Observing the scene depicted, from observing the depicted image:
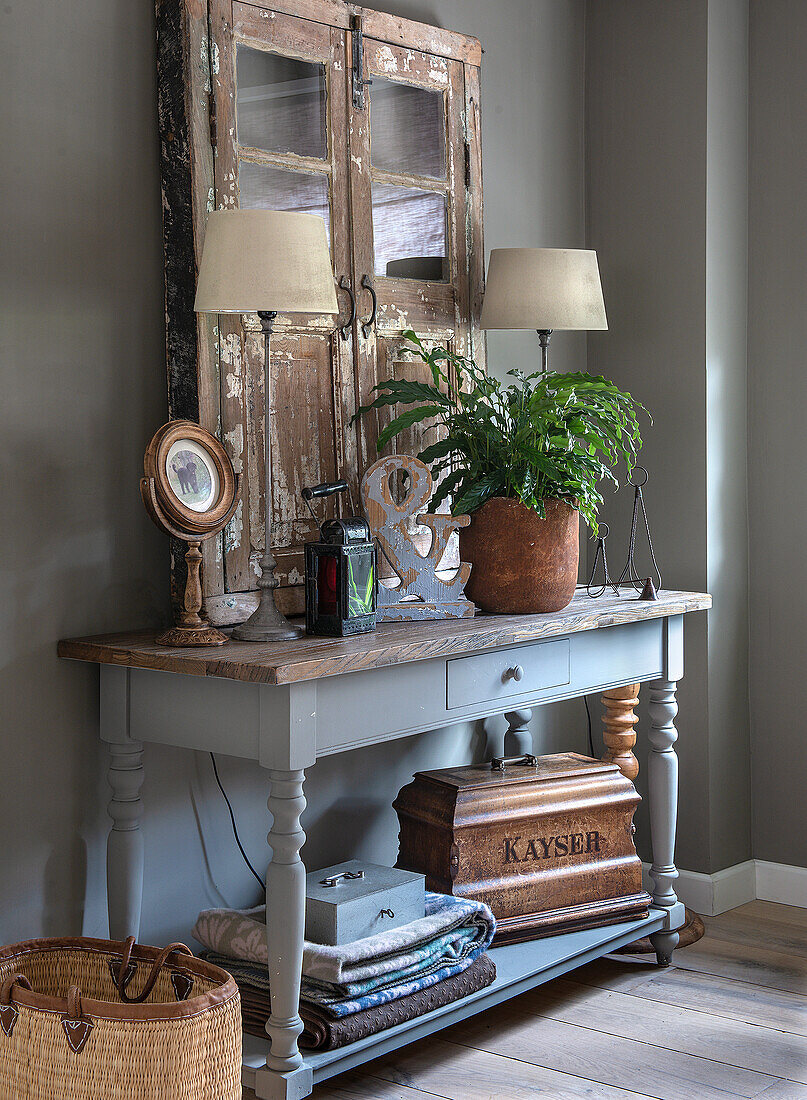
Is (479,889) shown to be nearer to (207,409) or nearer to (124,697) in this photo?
(124,697)

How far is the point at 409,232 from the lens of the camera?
3.02 metres

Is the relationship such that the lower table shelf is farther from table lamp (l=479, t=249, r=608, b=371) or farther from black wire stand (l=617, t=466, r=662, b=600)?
table lamp (l=479, t=249, r=608, b=371)

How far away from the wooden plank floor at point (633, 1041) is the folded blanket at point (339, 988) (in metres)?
0.19

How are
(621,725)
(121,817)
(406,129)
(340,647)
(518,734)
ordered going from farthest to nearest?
(518,734)
(621,725)
(406,129)
(121,817)
(340,647)

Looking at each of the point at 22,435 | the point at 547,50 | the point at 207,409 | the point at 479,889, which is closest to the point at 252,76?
the point at 207,409

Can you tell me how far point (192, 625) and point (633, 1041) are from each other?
1298mm

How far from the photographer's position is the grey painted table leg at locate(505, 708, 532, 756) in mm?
3410

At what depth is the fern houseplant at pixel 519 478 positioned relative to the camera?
2.71m

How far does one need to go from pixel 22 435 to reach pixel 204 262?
0.48 meters

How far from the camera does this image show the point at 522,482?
8.93 feet

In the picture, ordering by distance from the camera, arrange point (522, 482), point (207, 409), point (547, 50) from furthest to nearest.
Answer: point (547, 50) < point (522, 482) < point (207, 409)

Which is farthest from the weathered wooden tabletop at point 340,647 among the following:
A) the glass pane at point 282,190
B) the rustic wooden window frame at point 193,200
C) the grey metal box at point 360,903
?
the glass pane at point 282,190

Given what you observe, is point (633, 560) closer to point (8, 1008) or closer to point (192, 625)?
point (192, 625)

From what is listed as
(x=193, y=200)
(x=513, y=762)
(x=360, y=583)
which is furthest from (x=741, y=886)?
(x=193, y=200)
